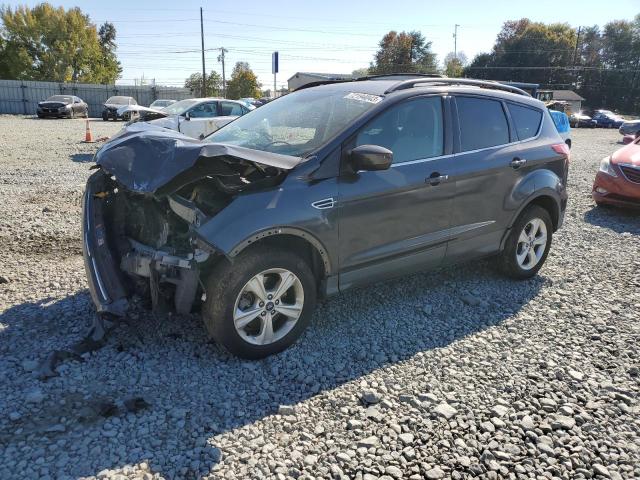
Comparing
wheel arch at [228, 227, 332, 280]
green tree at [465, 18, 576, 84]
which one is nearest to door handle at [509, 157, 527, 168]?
wheel arch at [228, 227, 332, 280]

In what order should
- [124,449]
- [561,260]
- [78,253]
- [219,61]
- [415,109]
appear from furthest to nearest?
[219,61] < [561,260] < [78,253] < [415,109] < [124,449]

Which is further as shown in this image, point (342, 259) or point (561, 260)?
point (561, 260)

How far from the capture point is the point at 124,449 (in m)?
A: 2.62

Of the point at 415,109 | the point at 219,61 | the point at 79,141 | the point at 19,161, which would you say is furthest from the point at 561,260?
the point at 219,61

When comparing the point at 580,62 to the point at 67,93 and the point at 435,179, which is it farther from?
the point at 435,179

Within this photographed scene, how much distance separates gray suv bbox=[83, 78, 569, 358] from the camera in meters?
3.27

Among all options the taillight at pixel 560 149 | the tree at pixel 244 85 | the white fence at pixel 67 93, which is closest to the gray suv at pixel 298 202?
the taillight at pixel 560 149

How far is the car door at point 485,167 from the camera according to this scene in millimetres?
4363

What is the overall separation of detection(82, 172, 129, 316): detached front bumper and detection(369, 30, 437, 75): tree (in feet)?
256

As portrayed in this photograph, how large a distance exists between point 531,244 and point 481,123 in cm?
141

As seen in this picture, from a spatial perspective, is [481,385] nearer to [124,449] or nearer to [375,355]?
[375,355]

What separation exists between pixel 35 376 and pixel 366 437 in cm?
211

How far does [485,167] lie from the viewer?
176 inches

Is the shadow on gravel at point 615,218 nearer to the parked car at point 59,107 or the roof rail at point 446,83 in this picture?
the roof rail at point 446,83
